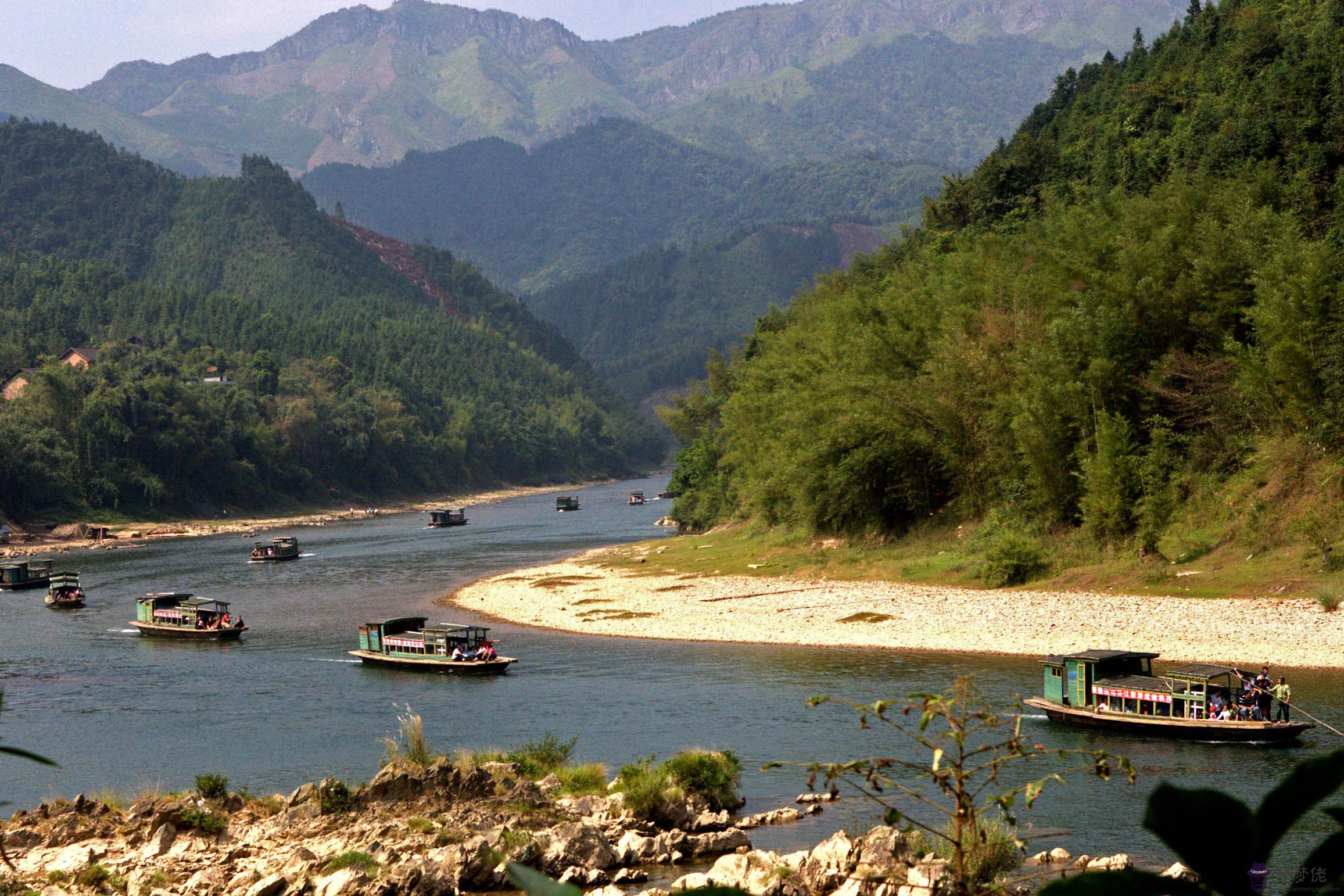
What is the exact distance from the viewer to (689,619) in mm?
55781

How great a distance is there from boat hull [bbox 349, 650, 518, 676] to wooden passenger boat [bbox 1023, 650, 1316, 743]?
20.2 meters

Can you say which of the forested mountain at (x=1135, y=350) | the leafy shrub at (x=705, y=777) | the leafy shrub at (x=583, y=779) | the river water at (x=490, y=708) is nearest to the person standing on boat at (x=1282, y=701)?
→ the river water at (x=490, y=708)

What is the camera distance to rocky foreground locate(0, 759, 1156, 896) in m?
20.2

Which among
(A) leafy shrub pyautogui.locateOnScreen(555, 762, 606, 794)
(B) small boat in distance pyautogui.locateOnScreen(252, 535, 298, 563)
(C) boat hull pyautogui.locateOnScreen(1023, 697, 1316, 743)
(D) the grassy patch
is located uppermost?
(B) small boat in distance pyautogui.locateOnScreen(252, 535, 298, 563)

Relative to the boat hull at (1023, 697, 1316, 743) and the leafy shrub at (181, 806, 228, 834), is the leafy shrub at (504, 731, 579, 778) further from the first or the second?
the boat hull at (1023, 697, 1316, 743)

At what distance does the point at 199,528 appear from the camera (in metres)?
128

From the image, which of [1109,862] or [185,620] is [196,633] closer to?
[185,620]

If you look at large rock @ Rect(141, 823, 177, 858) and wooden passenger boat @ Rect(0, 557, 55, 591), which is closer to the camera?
large rock @ Rect(141, 823, 177, 858)

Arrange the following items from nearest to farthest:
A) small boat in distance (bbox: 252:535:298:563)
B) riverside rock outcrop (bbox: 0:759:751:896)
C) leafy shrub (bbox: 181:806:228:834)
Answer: riverside rock outcrop (bbox: 0:759:751:896) → leafy shrub (bbox: 181:806:228:834) → small boat in distance (bbox: 252:535:298:563)

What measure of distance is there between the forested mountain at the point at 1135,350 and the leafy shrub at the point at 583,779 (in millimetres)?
31104

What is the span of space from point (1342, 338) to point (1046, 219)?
27.6 meters

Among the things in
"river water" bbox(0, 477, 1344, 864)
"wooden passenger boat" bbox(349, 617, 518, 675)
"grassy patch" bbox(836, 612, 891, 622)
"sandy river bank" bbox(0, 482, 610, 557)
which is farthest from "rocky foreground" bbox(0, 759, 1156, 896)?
"sandy river bank" bbox(0, 482, 610, 557)

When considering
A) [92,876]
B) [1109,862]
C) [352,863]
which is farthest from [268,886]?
[1109,862]

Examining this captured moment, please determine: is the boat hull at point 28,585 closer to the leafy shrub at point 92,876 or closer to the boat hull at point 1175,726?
the leafy shrub at point 92,876
